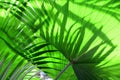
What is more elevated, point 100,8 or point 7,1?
point 7,1

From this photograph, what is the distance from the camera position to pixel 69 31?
1.34 meters

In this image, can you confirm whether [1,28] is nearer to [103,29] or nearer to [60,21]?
[60,21]

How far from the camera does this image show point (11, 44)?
1.37 metres

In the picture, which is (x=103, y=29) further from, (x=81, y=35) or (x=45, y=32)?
(x=45, y=32)

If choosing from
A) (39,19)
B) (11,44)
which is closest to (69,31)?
(39,19)

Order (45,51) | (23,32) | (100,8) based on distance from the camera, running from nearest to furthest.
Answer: (100,8) → (23,32) → (45,51)

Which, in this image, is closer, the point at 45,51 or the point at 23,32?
the point at 23,32

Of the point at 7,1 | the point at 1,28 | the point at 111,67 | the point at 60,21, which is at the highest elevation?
the point at 7,1

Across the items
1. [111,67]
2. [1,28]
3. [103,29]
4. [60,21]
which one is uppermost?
[1,28]

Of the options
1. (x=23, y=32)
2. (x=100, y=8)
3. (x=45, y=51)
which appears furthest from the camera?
(x=45, y=51)

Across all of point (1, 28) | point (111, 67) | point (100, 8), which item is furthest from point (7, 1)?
point (111, 67)

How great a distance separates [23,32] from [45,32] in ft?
0.41

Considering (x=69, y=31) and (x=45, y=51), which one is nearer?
(x=69, y=31)

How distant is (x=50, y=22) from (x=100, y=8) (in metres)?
0.28
